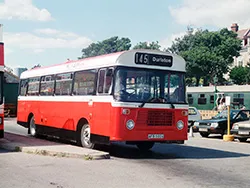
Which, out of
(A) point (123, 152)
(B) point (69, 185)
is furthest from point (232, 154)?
(B) point (69, 185)

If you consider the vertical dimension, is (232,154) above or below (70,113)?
below

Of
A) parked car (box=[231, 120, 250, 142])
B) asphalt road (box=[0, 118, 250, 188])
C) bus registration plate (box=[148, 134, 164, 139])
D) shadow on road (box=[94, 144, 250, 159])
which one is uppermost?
bus registration plate (box=[148, 134, 164, 139])

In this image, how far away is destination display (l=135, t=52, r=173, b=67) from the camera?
1300 cm

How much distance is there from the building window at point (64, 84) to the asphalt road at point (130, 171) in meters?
2.90

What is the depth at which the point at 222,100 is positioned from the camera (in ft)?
143

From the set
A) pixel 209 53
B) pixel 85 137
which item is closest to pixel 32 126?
pixel 85 137

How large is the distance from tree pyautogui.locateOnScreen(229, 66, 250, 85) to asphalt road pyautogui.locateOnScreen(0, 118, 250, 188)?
2939 inches

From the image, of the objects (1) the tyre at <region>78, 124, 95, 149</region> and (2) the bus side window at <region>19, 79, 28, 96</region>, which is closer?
(1) the tyre at <region>78, 124, 95, 149</region>

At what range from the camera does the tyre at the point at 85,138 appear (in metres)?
14.1

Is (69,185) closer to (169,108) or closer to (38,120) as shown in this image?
(169,108)

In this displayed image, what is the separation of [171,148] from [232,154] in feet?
7.74

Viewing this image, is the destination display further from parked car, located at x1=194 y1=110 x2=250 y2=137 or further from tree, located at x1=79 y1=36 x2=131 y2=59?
tree, located at x1=79 y1=36 x2=131 y2=59

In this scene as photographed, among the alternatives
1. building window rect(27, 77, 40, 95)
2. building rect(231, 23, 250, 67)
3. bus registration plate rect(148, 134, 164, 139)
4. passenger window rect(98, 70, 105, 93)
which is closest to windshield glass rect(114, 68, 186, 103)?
passenger window rect(98, 70, 105, 93)

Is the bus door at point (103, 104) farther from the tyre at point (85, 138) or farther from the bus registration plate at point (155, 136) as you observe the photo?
the bus registration plate at point (155, 136)
